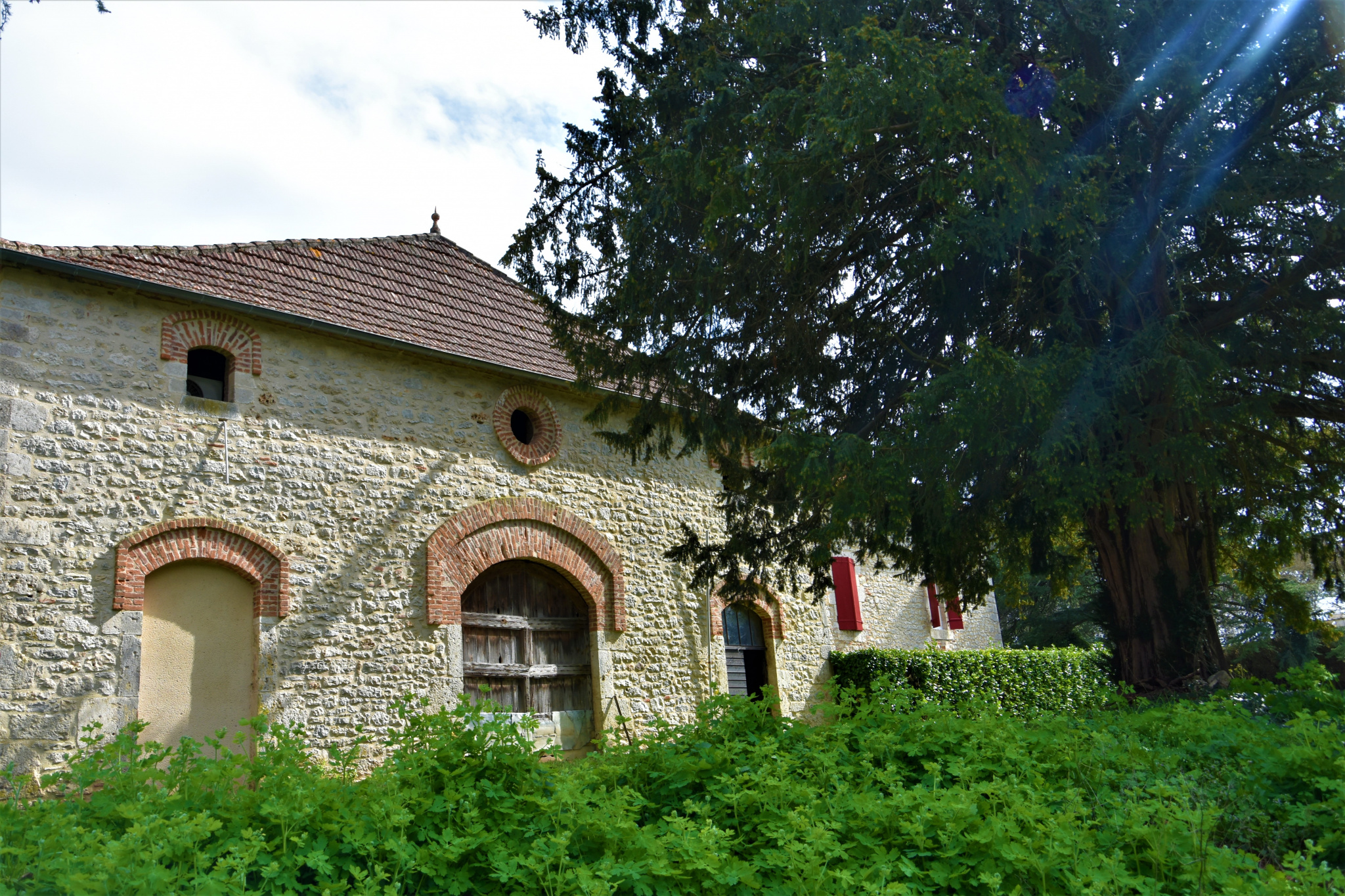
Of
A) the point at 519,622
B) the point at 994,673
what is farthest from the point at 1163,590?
the point at 994,673

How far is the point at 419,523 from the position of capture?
9008 millimetres

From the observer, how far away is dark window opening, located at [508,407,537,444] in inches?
403

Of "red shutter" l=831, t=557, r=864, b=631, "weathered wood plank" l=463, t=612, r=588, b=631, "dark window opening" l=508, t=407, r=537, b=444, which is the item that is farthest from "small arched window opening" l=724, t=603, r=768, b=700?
"dark window opening" l=508, t=407, r=537, b=444

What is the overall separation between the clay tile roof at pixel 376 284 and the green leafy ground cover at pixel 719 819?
204 inches

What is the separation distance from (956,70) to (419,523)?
6.30 metres

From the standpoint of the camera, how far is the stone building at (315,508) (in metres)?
7.10

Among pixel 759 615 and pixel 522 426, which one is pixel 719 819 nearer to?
pixel 522 426

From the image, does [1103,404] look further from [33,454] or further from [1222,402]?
[33,454]

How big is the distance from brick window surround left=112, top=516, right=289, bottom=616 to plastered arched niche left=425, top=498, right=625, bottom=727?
1.42 metres

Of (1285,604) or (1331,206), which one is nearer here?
(1331,206)

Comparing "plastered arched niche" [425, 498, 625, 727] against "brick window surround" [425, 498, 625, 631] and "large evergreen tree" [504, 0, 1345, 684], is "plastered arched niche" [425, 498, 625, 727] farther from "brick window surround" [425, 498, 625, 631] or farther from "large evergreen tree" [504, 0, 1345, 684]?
"large evergreen tree" [504, 0, 1345, 684]

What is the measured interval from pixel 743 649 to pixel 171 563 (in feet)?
22.8

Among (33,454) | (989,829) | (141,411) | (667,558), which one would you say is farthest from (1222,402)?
(33,454)

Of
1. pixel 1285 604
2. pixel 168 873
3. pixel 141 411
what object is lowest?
pixel 168 873
